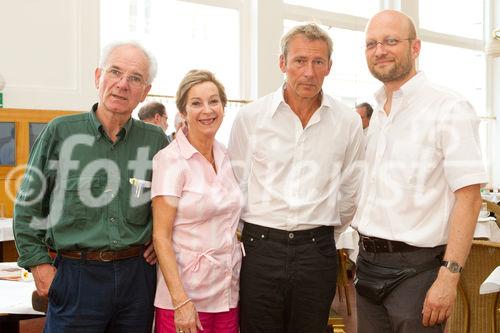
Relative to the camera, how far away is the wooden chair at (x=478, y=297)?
9.58ft

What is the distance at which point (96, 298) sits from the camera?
6.13 ft

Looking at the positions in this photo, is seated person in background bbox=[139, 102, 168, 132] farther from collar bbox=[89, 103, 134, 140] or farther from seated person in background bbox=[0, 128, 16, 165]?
collar bbox=[89, 103, 134, 140]

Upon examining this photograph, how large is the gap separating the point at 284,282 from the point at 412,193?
0.59m

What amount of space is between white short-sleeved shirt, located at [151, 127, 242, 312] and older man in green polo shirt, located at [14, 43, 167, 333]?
0.27 feet

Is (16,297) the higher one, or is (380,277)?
(380,277)

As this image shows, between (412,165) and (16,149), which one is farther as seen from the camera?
(16,149)

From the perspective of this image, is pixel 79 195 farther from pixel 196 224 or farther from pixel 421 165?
pixel 421 165

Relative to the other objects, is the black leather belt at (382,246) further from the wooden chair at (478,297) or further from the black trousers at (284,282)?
the wooden chair at (478,297)

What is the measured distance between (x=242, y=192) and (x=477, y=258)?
1486 millimetres

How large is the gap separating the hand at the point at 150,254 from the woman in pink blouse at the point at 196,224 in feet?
0.16

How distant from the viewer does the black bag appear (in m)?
1.93

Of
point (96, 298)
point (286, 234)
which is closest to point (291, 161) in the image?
point (286, 234)

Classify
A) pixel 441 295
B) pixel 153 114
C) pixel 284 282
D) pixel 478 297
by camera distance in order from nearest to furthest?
pixel 441 295 → pixel 284 282 → pixel 478 297 → pixel 153 114

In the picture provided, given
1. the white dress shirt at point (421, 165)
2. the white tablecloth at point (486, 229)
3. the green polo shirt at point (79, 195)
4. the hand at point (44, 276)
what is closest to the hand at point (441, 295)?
the white dress shirt at point (421, 165)
